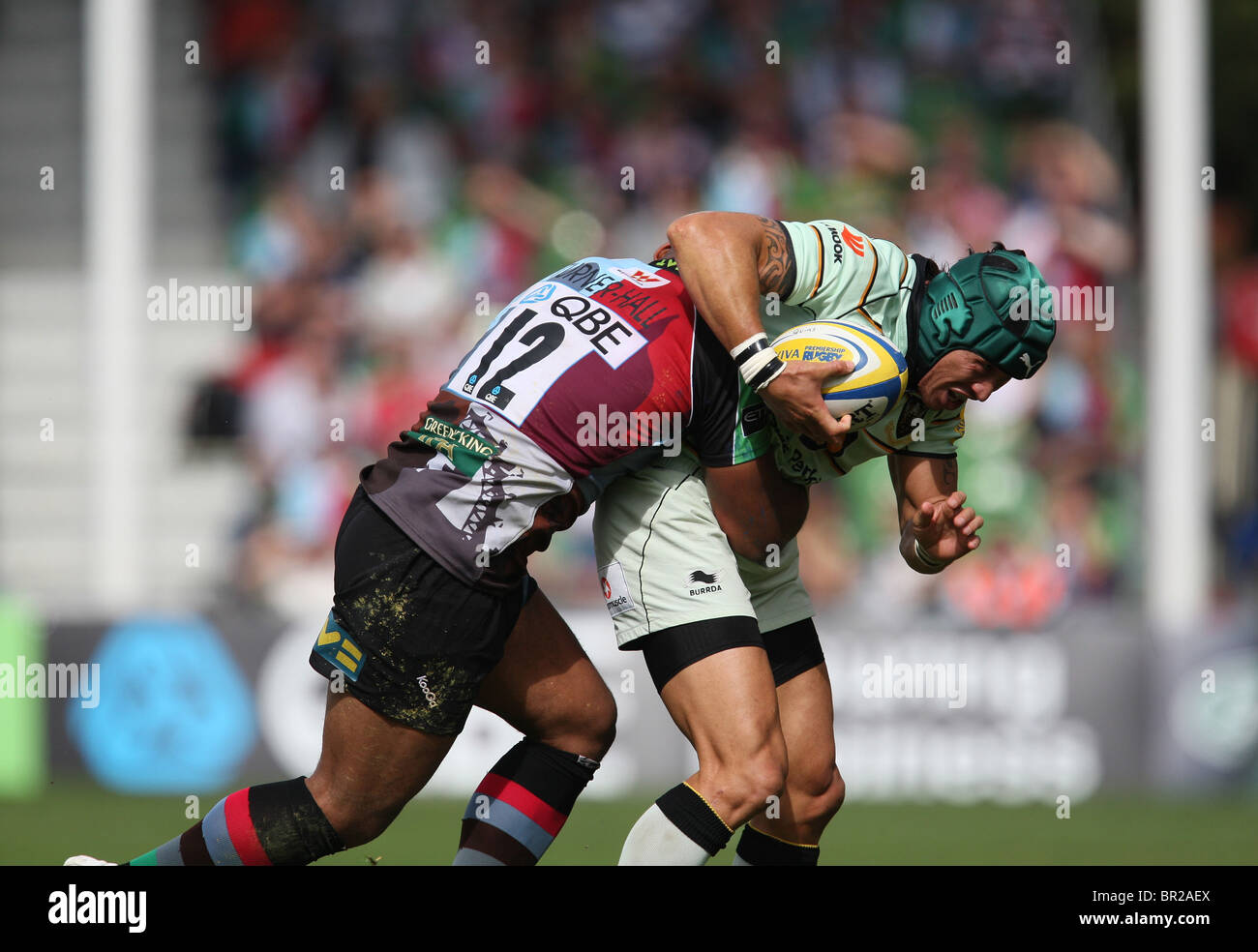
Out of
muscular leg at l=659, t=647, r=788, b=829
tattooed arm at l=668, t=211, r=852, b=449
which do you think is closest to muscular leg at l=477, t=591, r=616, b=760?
muscular leg at l=659, t=647, r=788, b=829

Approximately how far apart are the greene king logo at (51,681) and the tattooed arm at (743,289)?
21.1 ft

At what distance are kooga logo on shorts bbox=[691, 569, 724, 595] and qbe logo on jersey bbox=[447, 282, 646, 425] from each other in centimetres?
62

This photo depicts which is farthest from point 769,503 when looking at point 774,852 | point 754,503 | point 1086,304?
point 1086,304

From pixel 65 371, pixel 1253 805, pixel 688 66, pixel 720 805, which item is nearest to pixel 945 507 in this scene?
pixel 720 805

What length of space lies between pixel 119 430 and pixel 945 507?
710cm

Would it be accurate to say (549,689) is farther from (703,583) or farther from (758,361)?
(758,361)

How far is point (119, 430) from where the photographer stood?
10250 mm

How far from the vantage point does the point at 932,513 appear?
4.45 m

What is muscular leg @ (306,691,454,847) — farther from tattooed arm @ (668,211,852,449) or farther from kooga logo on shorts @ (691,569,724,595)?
tattooed arm @ (668,211,852,449)

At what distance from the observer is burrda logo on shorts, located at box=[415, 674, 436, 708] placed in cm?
424

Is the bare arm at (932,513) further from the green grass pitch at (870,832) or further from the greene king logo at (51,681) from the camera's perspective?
the greene king logo at (51,681)
